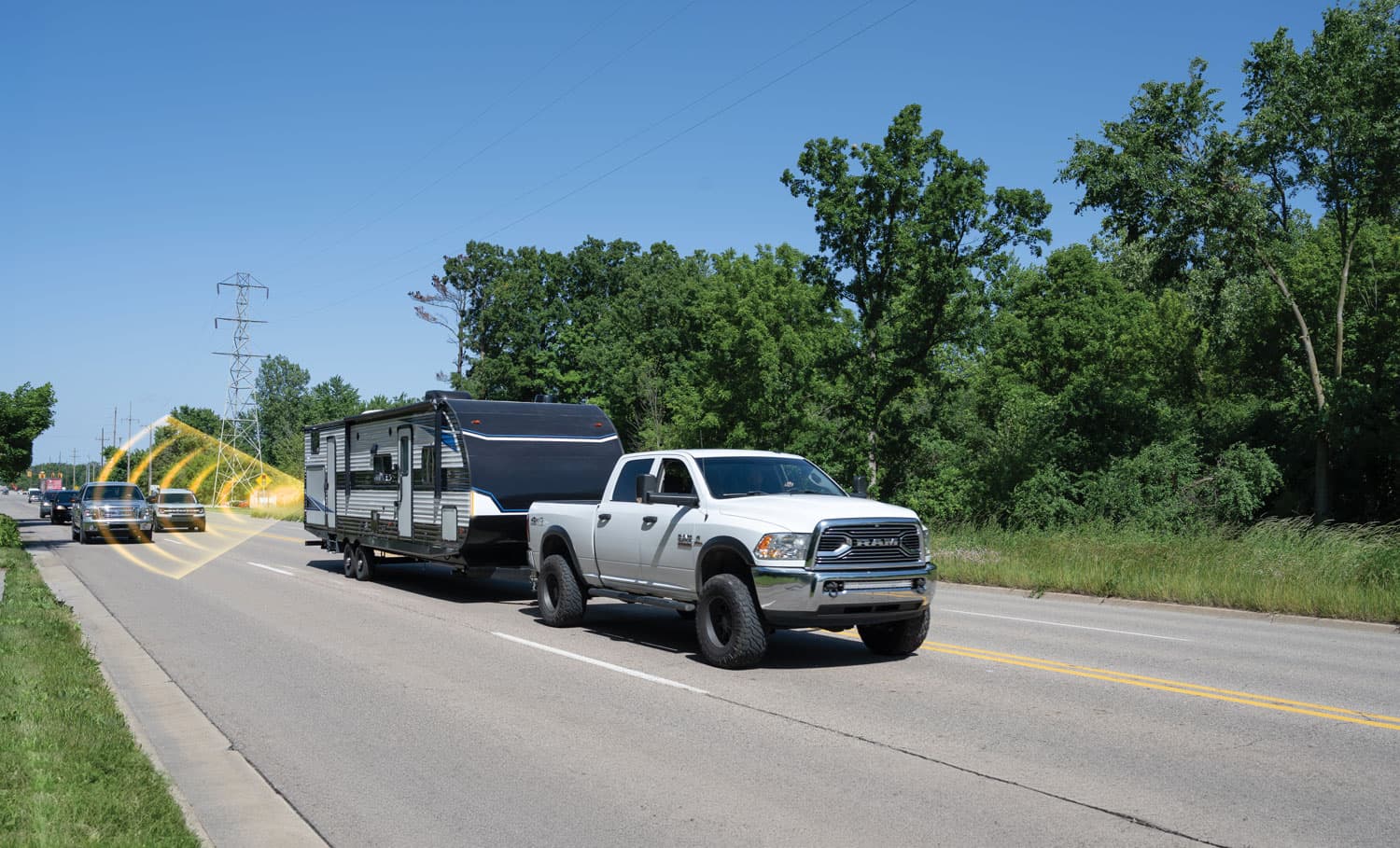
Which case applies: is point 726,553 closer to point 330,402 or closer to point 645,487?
point 645,487

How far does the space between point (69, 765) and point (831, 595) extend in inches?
228

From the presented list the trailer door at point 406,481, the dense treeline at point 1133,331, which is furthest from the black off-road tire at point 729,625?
the dense treeline at point 1133,331

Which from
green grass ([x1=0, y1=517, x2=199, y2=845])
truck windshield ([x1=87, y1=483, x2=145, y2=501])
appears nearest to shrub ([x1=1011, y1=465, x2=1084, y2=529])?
green grass ([x1=0, y1=517, x2=199, y2=845])

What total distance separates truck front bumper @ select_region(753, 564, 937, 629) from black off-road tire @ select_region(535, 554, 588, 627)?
367 cm

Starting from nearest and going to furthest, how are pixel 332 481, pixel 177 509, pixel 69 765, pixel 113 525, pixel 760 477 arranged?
pixel 69 765
pixel 760 477
pixel 332 481
pixel 113 525
pixel 177 509

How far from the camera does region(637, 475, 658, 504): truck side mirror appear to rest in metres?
11.3

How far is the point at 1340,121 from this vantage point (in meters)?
28.3

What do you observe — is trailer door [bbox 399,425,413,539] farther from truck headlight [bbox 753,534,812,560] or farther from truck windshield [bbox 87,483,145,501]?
truck windshield [bbox 87,483,145,501]

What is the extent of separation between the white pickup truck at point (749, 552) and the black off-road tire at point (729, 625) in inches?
0.5

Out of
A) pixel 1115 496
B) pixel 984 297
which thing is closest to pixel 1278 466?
pixel 1115 496

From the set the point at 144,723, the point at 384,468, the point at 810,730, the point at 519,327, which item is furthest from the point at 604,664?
the point at 519,327

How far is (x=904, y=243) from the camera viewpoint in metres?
35.3

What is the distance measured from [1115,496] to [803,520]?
73.6ft

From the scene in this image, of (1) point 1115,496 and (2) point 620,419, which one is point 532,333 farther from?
(1) point 1115,496
